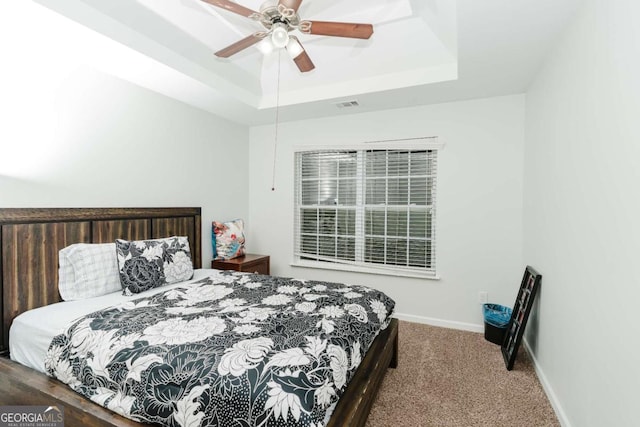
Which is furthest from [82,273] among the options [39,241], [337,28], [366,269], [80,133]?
[366,269]

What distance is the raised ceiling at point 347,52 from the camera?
6.32 feet

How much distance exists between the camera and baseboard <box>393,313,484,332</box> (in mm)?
3139

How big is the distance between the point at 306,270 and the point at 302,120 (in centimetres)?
203

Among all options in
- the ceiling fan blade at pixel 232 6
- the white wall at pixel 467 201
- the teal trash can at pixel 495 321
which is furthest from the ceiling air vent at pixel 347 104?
the teal trash can at pixel 495 321

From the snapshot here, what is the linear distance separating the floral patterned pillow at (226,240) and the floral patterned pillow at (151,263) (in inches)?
33.1

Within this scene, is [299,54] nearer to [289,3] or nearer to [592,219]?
[289,3]

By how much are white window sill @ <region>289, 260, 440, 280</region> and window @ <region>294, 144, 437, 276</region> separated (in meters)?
0.01

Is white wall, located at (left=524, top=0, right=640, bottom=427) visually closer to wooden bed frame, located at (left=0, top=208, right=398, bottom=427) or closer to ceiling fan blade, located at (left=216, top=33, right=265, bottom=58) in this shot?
wooden bed frame, located at (left=0, top=208, right=398, bottom=427)

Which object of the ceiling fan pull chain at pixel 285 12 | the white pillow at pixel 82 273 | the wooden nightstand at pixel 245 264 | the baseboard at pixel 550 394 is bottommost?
the baseboard at pixel 550 394

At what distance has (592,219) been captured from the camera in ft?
4.98

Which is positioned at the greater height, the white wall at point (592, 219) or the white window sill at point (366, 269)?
the white wall at point (592, 219)

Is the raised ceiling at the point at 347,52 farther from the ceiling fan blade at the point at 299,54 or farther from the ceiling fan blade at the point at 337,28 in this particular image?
the ceiling fan blade at the point at 337,28

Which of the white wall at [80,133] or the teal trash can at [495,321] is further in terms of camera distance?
the teal trash can at [495,321]

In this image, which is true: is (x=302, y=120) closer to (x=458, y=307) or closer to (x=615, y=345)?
(x=458, y=307)
